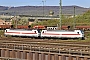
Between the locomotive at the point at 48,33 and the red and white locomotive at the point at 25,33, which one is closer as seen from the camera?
the locomotive at the point at 48,33

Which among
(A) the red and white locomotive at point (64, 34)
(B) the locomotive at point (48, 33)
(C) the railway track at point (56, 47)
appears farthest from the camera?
(B) the locomotive at point (48, 33)

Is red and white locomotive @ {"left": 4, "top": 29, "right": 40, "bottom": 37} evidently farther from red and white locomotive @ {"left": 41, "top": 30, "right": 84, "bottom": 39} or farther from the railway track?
the railway track

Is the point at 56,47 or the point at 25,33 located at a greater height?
the point at 25,33

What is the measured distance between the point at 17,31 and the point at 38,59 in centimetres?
3624

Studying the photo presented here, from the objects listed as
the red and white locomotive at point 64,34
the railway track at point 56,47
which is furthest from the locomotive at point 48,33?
the railway track at point 56,47

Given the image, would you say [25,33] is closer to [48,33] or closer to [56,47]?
[48,33]

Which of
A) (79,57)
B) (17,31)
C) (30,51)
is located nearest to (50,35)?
(17,31)

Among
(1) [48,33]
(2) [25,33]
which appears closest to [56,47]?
(1) [48,33]

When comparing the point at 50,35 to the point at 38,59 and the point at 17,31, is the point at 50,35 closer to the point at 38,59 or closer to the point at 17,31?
the point at 17,31

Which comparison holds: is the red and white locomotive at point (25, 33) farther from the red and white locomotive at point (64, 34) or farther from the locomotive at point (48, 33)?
the red and white locomotive at point (64, 34)

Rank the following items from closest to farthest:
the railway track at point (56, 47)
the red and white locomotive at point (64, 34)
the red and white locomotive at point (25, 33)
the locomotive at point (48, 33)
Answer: the railway track at point (56, 47) → the red and white locomotive at point (64, 34) → the locomotive at point (48, 33) → the red and white locomotive at point (25, 33)

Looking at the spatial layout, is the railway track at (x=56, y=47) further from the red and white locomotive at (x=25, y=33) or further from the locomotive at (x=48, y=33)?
the red and white locomotive at (x=25, y=33)

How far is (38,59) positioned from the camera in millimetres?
25172

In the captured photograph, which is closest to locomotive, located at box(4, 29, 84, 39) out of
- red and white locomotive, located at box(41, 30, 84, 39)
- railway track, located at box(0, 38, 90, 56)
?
red and white locomotive, located at box(41, 30, 84, 39)
